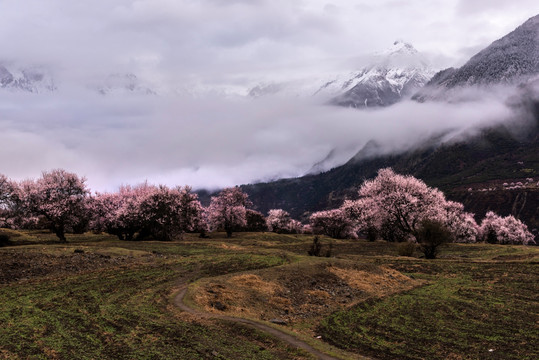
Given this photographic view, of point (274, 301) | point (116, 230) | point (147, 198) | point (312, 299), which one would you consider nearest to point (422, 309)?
point (312, 299)

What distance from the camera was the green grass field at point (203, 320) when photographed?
1592 cm

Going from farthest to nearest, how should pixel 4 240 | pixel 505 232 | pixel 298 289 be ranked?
pixel 505 232
pixel 4 240
pixel 298 289

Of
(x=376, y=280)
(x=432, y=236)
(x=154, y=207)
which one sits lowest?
(x=376, y=280)

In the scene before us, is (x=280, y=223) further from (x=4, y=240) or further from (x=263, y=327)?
(x=263, y=327)

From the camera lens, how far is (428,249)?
5481 cm

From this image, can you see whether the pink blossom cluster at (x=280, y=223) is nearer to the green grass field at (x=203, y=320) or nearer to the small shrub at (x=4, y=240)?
the small shrub at (x=4, y=240)

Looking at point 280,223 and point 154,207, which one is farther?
point 280,223

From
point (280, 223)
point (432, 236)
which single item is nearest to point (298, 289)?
point (432, 236)

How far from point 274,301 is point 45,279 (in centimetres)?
1863

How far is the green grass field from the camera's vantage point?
52.2ft

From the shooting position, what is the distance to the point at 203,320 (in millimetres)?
19828

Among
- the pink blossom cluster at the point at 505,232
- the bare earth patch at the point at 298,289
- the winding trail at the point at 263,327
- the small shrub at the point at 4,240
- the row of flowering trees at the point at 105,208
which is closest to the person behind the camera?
the winding trail at the point at 263,327

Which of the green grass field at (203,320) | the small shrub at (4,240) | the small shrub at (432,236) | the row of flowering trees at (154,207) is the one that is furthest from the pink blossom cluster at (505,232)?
the small shrub at (4,240)

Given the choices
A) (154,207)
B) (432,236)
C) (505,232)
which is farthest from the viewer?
(505,232)
